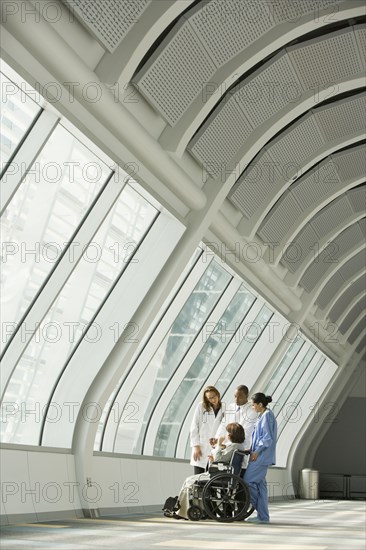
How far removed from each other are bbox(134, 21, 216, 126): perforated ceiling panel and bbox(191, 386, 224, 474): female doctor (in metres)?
3.48

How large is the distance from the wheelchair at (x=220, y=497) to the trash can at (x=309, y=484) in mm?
14208

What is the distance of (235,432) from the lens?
33.4 feet

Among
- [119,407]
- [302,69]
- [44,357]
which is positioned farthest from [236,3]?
[119,407]

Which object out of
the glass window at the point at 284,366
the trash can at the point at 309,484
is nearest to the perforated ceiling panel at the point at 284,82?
the glass window at the point at 284,366

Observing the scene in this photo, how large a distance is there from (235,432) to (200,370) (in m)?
5.52

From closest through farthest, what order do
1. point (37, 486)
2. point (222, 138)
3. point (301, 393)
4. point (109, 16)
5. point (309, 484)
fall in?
point (109, 16), point (37, 486), point (222, 138), point (309, 484), point (301, 393)

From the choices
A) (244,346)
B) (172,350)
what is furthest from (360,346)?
(172,350)

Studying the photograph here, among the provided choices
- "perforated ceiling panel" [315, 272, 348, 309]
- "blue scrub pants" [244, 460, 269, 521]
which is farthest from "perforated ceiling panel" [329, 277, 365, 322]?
"blue scrub pants" [244, 460, 269, 521]

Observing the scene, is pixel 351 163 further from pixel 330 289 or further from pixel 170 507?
pixel 170 507

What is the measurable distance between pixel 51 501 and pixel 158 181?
371 centimetres

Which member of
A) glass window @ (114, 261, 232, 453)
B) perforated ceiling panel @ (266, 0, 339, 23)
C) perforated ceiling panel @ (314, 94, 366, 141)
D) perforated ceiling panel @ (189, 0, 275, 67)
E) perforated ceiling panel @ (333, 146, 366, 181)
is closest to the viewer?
perforated ceiling panel @ (189, 0, 275, 67)

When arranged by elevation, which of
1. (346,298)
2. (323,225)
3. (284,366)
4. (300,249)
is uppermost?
(346,298)

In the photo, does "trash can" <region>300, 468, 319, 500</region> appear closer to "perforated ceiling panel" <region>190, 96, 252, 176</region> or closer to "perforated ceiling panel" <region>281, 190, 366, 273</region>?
"perforated ceiling panel" <region>281, 190, 366, 273</region>

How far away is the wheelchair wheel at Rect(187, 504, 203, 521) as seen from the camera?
10062mm
